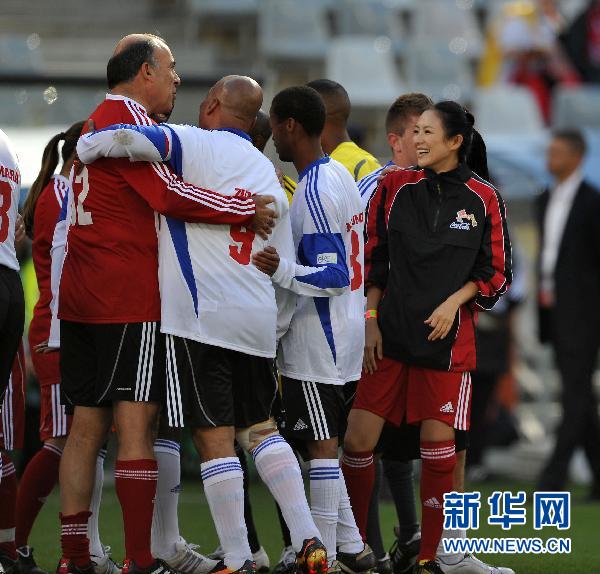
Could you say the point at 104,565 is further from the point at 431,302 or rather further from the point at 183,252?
the point at 431,302

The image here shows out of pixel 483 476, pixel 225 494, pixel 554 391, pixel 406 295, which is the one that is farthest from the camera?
pixel 554 391

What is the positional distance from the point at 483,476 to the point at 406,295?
497 centimetres

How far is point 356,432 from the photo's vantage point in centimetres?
582

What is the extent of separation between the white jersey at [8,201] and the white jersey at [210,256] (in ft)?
1.17

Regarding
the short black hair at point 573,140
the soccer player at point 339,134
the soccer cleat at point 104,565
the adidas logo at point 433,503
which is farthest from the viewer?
the short black hair at point 573,140

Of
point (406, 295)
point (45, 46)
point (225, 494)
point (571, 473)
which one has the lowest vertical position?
point (571, 473)

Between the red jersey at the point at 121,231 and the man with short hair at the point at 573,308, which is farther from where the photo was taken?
the man with short hair at the point at 573,308

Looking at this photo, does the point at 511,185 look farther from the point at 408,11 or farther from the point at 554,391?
the point at 408,11

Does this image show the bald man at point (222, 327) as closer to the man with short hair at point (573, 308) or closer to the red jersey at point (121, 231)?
the red jersey at point (121, 231)

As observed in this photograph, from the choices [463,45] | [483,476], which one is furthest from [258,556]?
[463,45]

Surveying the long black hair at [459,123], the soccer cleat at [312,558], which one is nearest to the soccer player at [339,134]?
the long black hair at [459,123]

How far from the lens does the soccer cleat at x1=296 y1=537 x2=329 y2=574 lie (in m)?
5.09

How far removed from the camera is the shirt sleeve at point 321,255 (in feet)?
17.8

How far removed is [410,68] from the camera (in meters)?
17.0
